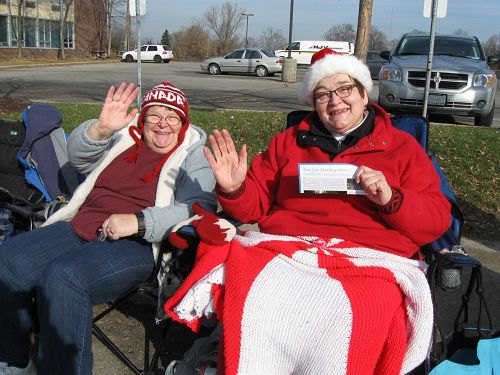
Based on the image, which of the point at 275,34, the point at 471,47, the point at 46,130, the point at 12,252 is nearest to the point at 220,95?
the point at 471,47

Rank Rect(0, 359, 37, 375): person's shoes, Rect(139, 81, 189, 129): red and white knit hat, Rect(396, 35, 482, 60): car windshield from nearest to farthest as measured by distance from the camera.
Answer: Rect(0, 359, 37, 375): person's shoes, Rect(139, 81, 189, 129): red and white knit hat, Rect(396, 35, 482, 60): car windshield

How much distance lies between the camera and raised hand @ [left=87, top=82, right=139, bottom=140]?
9.90ft

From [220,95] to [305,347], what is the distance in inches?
517

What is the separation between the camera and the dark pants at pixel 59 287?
2.43m

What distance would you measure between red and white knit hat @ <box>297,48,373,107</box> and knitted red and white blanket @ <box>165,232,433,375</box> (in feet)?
3.11

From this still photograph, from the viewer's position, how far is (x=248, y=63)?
26.2m

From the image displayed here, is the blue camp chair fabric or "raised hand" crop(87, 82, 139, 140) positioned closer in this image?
"raised hand" crop(87, 82, 139, 140)

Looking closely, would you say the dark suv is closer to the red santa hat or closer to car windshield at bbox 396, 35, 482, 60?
car windshield at bbox 396, 35, 482, 60

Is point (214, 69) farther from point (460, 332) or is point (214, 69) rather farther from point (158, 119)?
point (460, 332)

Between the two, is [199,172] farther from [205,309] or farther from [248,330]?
[248,330]

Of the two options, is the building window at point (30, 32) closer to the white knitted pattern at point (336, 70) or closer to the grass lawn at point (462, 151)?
the grass lawn at point (462, 151)

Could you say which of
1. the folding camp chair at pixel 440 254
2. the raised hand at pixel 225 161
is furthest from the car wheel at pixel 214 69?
the raised hand at pixel 225 161

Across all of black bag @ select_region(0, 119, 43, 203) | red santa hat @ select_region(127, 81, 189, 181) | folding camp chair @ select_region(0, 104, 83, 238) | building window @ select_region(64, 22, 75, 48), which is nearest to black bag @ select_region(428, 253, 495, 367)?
red santa hat @ select_region(127, 81, 189, 181)

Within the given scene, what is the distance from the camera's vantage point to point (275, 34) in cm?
6950
